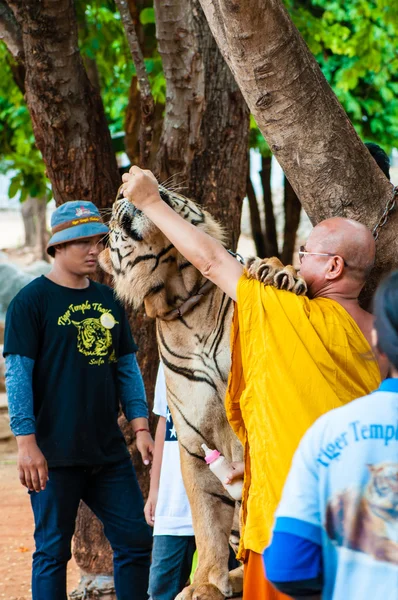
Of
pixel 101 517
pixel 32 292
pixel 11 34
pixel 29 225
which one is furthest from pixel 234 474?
pixel 29 225

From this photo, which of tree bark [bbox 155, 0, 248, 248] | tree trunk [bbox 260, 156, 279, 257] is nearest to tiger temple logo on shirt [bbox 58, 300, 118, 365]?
tree bark [bbox 155, 0, 248, 248]

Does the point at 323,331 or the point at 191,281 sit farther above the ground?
the point at 191,281

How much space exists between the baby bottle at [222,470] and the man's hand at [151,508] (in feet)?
3.64

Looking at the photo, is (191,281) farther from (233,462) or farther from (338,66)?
(338,66)

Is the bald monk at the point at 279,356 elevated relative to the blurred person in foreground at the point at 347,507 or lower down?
elevated

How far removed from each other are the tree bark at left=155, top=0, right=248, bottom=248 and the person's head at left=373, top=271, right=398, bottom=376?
366 cm

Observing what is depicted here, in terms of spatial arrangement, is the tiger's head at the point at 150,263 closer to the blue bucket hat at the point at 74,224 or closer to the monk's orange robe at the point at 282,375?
the monk's orange robe at the point at 282,375

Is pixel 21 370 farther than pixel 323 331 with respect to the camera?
Yes

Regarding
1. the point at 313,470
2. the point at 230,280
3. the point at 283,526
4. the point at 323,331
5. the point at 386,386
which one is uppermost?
the point at 230,280

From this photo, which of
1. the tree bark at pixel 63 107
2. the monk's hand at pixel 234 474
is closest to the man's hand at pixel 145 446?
the monk's hand at pixel 234 474

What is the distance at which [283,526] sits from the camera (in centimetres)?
196

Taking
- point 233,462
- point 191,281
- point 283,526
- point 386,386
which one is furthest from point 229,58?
point 283,526

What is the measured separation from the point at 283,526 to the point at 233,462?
1.51 meters

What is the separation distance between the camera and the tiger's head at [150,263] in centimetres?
362
